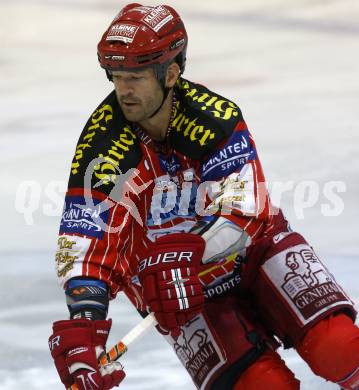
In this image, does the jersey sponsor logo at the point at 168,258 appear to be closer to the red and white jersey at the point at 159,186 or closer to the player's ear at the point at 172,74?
the red and white jersey at the point at 159,186

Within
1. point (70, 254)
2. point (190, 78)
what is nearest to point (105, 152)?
point (70, 254)

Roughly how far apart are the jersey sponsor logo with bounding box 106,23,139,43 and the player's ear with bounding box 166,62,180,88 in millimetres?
175

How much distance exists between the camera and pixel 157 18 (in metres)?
3.55

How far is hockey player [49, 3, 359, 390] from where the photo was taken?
342 centimetres

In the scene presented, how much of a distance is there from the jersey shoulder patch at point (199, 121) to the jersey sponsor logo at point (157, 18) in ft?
0.68

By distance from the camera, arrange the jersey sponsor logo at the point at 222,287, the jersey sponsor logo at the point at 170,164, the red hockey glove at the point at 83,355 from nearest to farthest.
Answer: the red hockey glove at the point at 83,355, the jersey sponsor logo at the point at 170,164, the jersey sponsor logo at the point at 222,287

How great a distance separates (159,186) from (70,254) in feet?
1.19

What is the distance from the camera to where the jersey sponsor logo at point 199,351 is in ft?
11.9

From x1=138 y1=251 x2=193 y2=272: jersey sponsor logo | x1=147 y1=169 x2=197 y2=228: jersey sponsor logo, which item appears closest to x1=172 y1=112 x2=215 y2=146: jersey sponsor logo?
x1=147 y1=169 x2=197 y2=228: jersey sponsor logo

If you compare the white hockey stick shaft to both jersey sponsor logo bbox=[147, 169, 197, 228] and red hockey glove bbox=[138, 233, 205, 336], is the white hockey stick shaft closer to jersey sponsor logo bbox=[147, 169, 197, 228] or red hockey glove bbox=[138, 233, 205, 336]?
red hockey glove bbox=[138, 233, 205, 336]

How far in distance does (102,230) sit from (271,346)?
63 cm

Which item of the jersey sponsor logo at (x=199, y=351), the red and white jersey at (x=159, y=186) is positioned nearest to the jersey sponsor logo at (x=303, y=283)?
the red and white jersey at (x=159, y=186)

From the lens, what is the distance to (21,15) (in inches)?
296

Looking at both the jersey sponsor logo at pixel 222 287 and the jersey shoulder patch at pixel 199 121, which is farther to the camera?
the jersey sponsor logo at pixel 222 287
